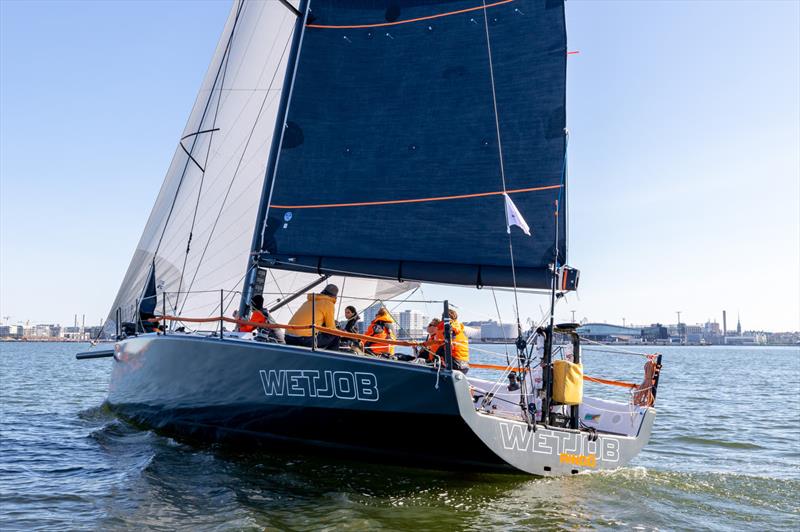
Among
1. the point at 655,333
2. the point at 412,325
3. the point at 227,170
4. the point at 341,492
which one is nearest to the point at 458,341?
the point at 341,492

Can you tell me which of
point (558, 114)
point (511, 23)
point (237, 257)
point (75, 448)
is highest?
point (511, 23)

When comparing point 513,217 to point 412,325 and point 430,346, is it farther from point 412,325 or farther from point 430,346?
point 412,325

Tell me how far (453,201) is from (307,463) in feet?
12.7

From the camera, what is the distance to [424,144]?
991cm

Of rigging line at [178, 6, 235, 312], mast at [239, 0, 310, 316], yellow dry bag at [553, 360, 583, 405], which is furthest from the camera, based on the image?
rigging line at [178, 6, 235, 312]

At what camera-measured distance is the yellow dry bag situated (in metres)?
7.82

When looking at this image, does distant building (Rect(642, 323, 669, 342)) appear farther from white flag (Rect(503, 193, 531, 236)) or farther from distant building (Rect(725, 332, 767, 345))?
white flag (Rect(503, 193, 531, 236))

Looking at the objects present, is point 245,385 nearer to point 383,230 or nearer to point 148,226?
point 383,230

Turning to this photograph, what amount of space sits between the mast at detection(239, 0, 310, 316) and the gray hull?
4.42ft

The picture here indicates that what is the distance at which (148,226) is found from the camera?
1326cm

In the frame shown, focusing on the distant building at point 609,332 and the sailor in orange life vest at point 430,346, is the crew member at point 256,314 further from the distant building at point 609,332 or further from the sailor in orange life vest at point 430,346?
the distant building at point 609,332

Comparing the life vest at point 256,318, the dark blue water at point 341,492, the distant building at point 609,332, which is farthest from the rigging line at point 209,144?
the distant building at point 609,332

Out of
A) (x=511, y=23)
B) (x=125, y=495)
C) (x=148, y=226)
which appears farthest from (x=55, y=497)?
(x=511, y=23)

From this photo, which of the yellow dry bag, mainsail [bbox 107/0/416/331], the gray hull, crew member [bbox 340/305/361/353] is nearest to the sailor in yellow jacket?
crew member [bbox 340/305/361/353]
